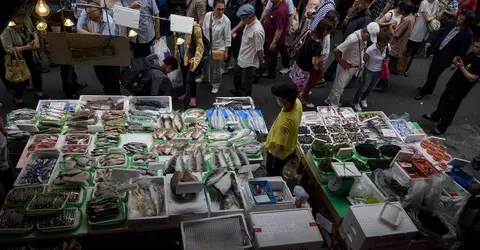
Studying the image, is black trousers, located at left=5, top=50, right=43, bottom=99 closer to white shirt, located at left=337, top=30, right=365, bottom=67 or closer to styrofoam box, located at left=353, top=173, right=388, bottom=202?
white shirt, located at left=337, top=30, right=365, bottom=67

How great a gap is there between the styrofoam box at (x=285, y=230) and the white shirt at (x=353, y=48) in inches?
166

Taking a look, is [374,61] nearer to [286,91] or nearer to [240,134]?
[240,134]

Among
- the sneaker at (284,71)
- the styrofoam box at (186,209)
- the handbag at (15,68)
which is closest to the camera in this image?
the styrofoam box at (186,209)

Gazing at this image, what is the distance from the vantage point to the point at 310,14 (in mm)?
7770

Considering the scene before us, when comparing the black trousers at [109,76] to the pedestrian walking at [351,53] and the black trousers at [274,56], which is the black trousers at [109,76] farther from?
the pedestrian walking at [351,53]

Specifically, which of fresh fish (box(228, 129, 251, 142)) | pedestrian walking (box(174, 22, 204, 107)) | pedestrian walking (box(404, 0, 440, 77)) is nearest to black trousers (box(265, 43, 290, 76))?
pedestrian walking (box(174, 22, 204, 107))

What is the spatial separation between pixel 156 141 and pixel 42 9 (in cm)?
224

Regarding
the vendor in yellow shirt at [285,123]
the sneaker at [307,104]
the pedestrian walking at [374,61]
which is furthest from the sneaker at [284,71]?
the vendor in yellow shirt at [285,123]

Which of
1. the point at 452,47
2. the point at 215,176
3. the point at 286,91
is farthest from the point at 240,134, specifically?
the point at 452,47

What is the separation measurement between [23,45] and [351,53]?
242 inches

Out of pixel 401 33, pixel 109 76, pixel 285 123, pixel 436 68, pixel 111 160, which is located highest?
pixel 401 33

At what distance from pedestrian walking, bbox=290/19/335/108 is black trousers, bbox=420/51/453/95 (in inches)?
126

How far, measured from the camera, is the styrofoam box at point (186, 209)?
11.6 ft

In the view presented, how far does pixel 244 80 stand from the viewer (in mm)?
7121
